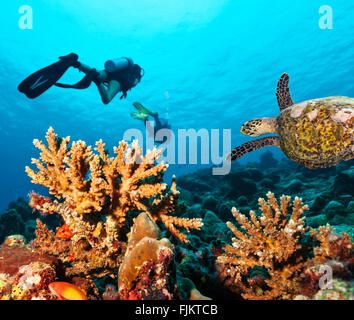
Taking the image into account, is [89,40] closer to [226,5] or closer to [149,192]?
[226,5]

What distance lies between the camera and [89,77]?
253 inches

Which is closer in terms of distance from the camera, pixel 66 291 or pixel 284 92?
pixel 66 291

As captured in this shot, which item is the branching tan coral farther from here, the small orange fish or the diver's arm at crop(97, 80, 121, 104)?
the diver's arm at crop(97, 80, 121, 104)

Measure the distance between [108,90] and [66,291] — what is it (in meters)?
7.00

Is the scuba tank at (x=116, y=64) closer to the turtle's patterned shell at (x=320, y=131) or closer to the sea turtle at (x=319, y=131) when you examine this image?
the sea turtle at (x=319, y=131)

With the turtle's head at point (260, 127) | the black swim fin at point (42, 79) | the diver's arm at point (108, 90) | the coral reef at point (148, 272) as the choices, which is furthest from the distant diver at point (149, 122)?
the coral reef at point (148, 272)

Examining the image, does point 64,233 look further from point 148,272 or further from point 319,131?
point 319,131

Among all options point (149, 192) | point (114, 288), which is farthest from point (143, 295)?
point (149, 192)


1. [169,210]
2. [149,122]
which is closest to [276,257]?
[169,210]

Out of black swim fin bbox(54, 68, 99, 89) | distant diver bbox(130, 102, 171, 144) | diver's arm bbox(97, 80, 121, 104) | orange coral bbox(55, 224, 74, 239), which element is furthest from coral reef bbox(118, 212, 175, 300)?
distant diver bbox(130, 102, 171, 144)

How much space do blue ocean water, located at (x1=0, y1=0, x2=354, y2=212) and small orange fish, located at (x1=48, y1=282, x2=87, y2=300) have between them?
29119 mm

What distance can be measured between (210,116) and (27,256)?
1796 inches

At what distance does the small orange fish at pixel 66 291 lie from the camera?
5.72 ft

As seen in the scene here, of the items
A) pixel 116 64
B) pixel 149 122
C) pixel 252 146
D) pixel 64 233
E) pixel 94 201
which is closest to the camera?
pixel 94 201
